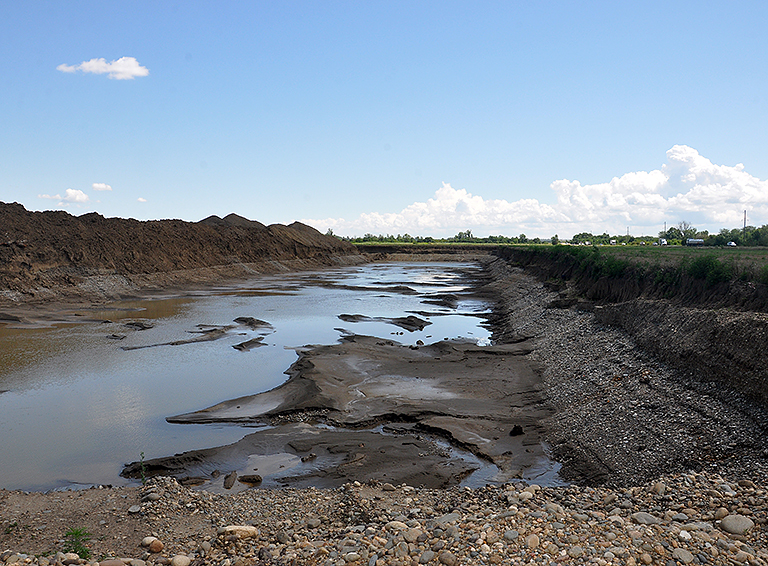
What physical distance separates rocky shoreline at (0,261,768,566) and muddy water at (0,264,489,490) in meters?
3.21

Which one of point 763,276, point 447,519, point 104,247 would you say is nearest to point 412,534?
point 447,519

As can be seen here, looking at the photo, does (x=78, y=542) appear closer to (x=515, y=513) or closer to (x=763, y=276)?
(x=515, y=513)

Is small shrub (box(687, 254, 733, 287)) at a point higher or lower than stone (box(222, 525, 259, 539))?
higher

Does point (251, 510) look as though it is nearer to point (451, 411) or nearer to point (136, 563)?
point (136, 563)

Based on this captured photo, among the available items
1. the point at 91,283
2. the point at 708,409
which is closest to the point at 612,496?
the point at 708,409

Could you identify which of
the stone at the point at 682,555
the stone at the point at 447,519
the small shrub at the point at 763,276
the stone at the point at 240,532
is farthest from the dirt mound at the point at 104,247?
the small shrub at the point at 763,276

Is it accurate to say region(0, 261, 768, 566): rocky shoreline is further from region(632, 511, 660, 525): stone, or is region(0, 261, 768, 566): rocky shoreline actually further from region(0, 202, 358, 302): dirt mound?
region(0, 202, 358, 302): dirt mound

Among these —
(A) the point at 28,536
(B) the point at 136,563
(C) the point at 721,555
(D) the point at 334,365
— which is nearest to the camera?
(C) the point at 721,555

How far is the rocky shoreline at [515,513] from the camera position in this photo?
660 cm

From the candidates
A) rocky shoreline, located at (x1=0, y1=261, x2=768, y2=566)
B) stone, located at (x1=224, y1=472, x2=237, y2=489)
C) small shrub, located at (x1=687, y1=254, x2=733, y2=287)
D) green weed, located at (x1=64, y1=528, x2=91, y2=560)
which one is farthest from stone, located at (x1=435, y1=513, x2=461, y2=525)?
small shrub, located at (x1=687, y1=254, x2=733, y2=287)

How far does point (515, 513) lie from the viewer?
303 inches

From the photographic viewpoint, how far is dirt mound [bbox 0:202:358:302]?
41844 mm

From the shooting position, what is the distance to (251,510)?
9055mm

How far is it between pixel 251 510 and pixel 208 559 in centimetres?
201
